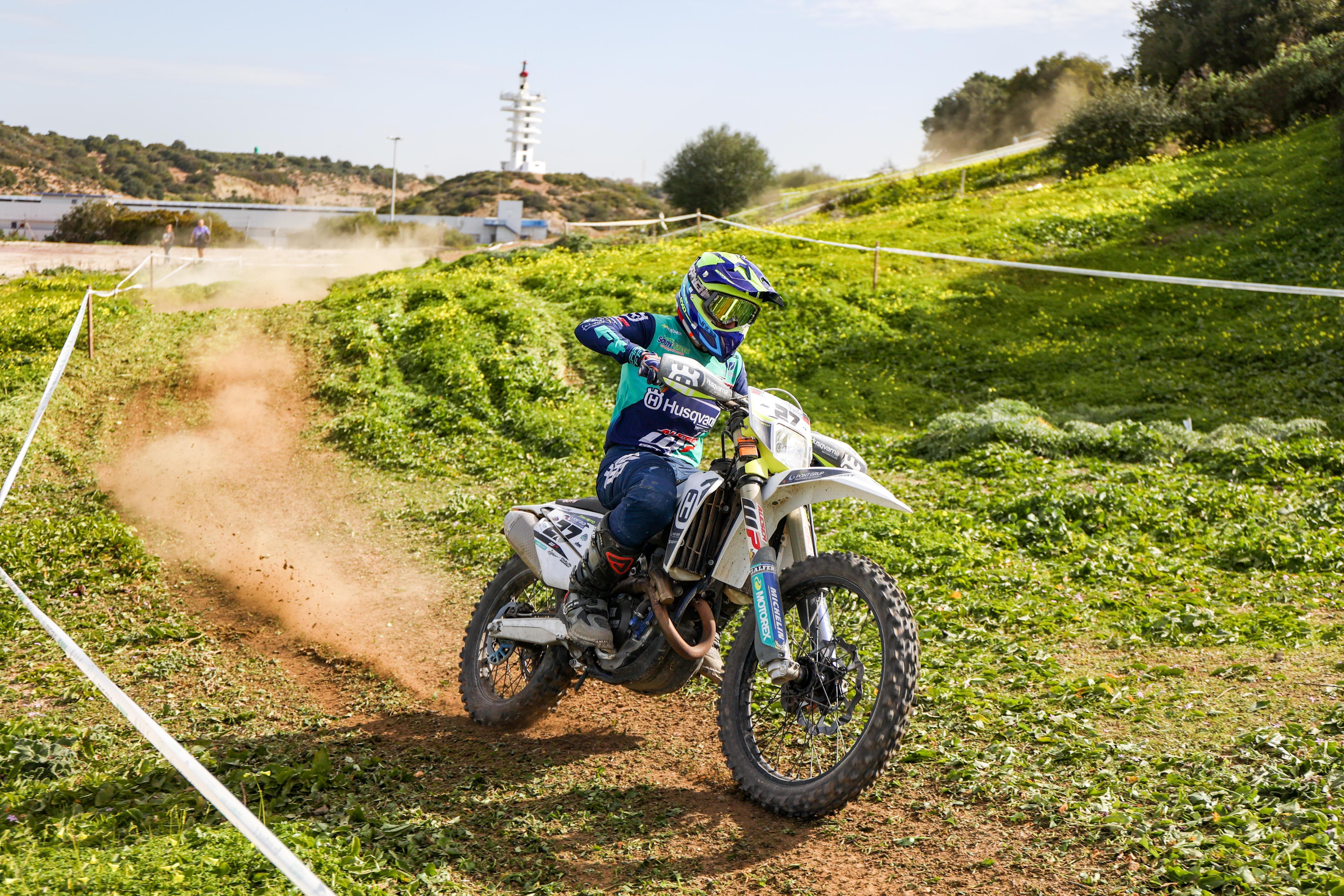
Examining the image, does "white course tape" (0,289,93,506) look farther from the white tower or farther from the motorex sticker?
the white tower

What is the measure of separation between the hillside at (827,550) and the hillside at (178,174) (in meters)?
75.0

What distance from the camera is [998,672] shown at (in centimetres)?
641

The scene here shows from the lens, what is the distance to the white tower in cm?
11206

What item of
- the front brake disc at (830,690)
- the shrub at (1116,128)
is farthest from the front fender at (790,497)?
the shrub at (1116,128)

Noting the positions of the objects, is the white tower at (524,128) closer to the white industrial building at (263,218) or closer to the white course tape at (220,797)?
the white industrial building at (263,218)

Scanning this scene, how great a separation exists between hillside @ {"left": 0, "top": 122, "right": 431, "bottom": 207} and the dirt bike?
8610 centimetres

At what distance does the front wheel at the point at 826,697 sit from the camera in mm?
4305

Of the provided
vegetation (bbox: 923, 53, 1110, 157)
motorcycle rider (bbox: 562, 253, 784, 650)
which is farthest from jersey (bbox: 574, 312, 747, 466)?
vegetation (bbox: 923, 53, 1110, 157)

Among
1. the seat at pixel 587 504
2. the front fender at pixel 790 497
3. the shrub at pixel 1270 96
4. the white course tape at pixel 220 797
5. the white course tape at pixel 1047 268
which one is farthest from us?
the shrub at pixel 1270 96

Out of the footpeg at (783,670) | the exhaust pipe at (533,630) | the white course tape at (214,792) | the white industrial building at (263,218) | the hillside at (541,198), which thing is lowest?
the exhaust pipe at (533,630)

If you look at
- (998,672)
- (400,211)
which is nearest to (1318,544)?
(998,672)

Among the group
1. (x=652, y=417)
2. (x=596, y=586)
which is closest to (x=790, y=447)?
(x=652, y=417)

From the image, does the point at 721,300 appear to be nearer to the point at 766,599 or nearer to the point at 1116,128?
the point at 766,599

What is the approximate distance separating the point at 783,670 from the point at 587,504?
2027 mm
